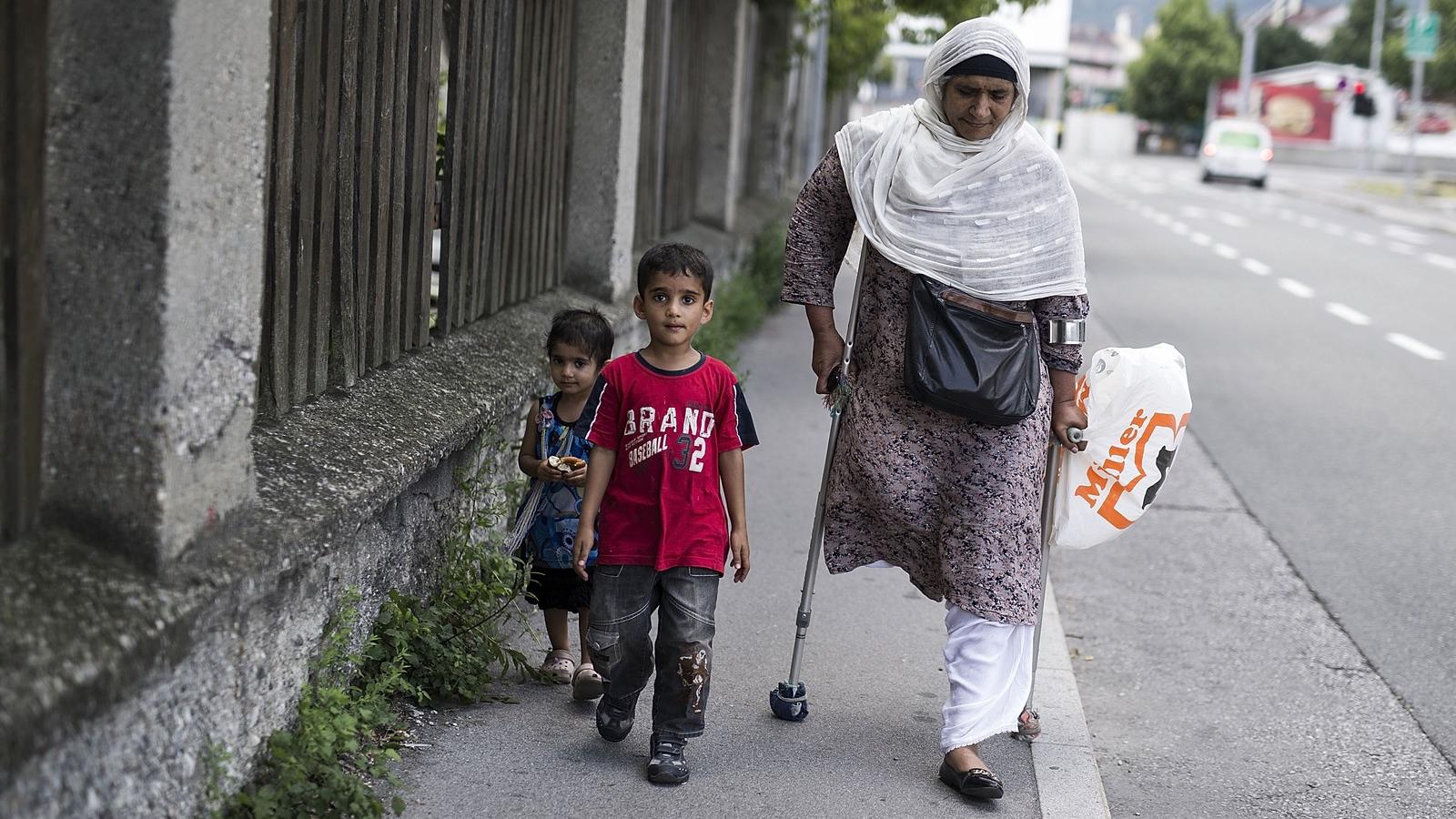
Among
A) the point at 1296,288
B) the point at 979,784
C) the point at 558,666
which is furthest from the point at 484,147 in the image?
the point at 1296,288

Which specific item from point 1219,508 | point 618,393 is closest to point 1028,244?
point 618,393

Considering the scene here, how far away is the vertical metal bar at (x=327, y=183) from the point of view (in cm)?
407

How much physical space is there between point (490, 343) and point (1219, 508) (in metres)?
3.77

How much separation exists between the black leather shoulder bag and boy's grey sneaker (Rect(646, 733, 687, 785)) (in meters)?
0.98

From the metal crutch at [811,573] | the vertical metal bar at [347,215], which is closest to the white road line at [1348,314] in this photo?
the metal crutch at [811,573]

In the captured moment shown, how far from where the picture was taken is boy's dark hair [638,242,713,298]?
12.1ft

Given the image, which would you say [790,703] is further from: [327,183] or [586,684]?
[327,183]

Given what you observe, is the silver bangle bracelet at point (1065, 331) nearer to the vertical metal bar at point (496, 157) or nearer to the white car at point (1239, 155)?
the vertical metal bar at point (496, 157)

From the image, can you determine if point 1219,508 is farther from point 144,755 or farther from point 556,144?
point 144,755

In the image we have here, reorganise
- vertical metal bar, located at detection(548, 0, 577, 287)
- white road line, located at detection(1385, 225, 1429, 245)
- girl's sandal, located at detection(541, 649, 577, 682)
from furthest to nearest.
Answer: white road line, located at detection(1385, 225, 1429, 245)
vertical metal bar, located at detection(548, 0, 577, 287)
girl's sandal, located at detection(541, 649, 577, 682)

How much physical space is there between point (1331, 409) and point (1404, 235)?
19170 millimetres

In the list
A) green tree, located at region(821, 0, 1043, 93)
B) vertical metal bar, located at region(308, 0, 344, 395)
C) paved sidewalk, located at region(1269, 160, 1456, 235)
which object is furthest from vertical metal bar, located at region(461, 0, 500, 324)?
paved sidewalk, located at region(1269, 160, 1456, 235)

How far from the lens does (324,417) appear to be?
13.2 ft

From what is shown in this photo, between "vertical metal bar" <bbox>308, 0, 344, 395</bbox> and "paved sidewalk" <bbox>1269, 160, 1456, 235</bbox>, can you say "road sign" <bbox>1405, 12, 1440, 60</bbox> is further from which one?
"vertical metal bar" <bbox>308, 0, 344, 395</bbox>
